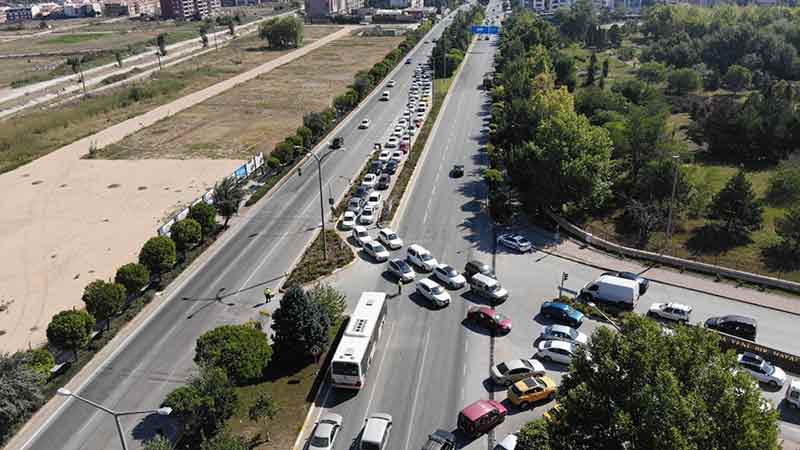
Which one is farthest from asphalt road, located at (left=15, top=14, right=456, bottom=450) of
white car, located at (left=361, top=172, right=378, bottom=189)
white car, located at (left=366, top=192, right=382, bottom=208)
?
white car, located at (left=366, top=192, right=382, bottom=208)

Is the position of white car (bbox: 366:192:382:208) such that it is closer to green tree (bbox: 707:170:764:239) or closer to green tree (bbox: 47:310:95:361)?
green tree (bbox: 47:310:95:361)

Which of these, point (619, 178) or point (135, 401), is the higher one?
point (619, 178)

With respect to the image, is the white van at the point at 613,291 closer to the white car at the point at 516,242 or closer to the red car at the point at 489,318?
the red car at the point at 489,318

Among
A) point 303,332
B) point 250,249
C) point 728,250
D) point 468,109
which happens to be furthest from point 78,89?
point 728,250

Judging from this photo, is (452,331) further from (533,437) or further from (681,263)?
(681,263)

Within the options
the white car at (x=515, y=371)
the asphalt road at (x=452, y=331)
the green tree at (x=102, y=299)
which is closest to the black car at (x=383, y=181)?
the asphalt road at (x=452, y=331)

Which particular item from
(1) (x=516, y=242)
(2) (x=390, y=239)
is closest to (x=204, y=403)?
(2) (x=390, y=239)

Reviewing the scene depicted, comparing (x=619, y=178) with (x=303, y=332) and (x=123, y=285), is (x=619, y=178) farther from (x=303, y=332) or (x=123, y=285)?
(x=123, y=285)
